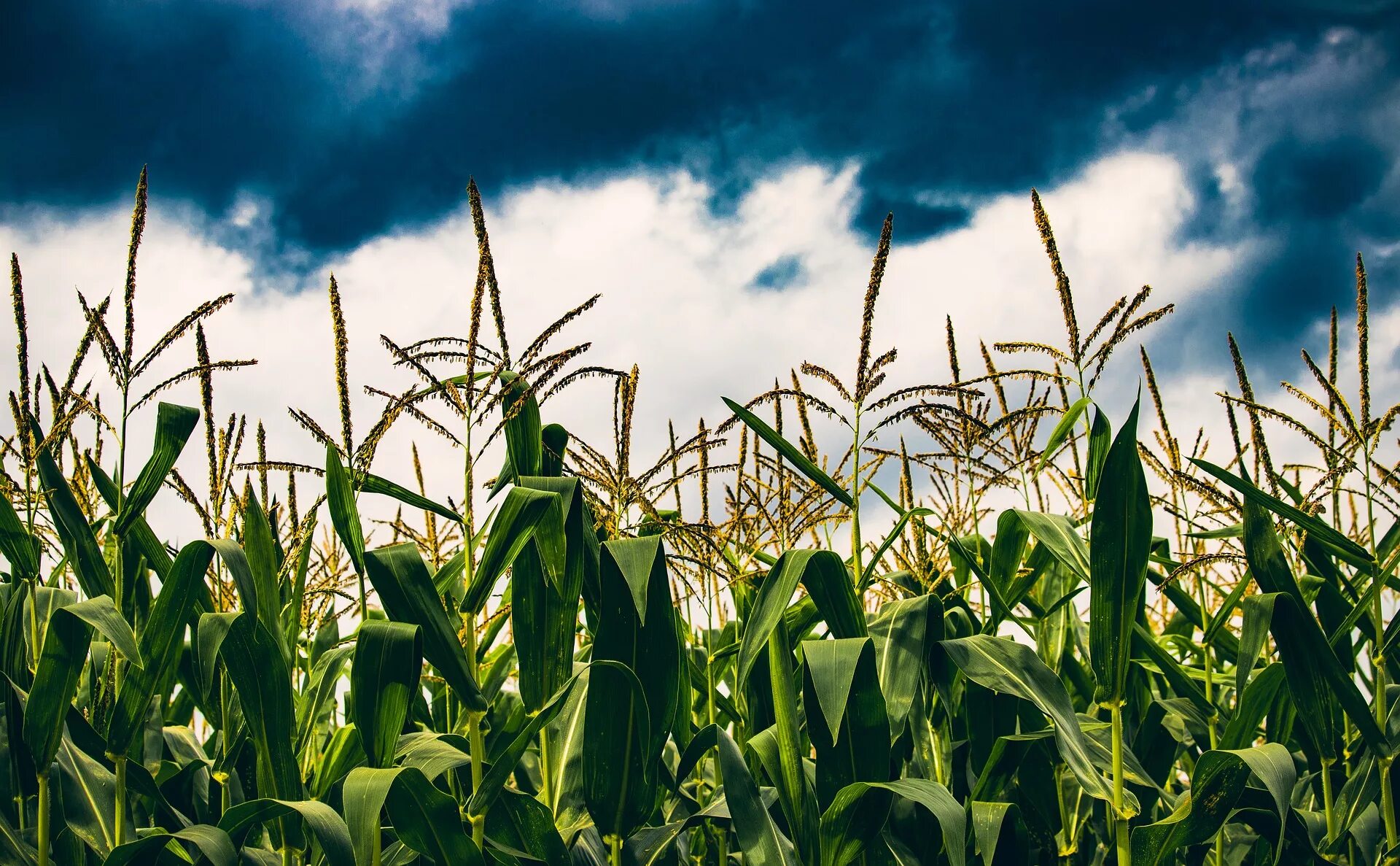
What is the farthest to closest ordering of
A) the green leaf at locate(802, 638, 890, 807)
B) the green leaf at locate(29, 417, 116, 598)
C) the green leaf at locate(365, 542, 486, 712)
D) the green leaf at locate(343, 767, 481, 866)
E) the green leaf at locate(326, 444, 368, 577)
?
the green leaf at locate(29, 417, 116, 598) < the green leaf at locate(326, 444, 368, 577) < the green leaf at locate(802, 638, 890, 807) < the green leaf at locate(365, 542, 486, 712) < the green leaf at locate(343, 767, 481, 866)

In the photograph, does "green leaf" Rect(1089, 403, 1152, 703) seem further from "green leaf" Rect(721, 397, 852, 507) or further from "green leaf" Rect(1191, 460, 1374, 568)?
"green leaf" Rect(721, 397, 852, 507)

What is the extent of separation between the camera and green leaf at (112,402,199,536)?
95.3 inches

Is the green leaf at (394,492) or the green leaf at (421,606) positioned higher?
the green leaf at (394,492)

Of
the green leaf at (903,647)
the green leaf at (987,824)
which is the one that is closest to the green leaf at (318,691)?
the green leaf at (903,647)

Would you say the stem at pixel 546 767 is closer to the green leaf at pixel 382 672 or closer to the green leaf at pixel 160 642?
the green leaf at pixel 382 672

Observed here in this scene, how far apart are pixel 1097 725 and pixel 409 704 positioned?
1947 millimetres

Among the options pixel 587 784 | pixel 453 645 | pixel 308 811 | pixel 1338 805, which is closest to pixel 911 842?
pixel 587 784

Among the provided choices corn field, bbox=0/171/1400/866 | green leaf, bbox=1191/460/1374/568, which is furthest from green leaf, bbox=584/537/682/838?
green leaf, bbox=1191/460/1374/568

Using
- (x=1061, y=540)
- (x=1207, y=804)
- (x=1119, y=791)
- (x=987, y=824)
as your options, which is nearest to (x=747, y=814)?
(x=987, y=824)

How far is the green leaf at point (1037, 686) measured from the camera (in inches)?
92.4

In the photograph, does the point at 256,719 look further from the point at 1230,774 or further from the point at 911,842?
the point at 1230,774

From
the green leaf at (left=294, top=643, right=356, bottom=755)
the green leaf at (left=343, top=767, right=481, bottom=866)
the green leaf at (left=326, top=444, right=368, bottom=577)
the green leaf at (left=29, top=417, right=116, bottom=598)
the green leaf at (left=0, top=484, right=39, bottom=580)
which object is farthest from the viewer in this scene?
the green leaf at (left=294, top=643, right=356, bottom=755)

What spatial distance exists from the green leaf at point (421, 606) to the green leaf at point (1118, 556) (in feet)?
4.82

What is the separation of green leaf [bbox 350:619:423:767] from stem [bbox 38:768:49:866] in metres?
0.91
